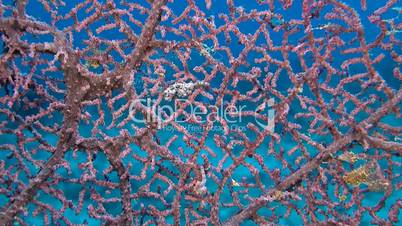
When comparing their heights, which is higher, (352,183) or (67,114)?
(67,114)

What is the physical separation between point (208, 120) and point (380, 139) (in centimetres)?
138

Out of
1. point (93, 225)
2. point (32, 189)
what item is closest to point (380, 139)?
point (32, 189)

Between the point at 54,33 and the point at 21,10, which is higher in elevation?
the point at 21,10

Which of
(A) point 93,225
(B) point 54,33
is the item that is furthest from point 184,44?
(A) point 93,225

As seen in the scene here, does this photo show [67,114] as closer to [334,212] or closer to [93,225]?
[334,212]

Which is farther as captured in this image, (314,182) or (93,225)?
(93,225)

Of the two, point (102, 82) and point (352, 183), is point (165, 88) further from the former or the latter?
point (352, 183)

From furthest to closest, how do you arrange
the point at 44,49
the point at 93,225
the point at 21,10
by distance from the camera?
the point at 93,225
the point at 21,10
the point at 44,49

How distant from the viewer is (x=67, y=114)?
10.0ft

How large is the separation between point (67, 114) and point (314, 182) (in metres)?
2.18

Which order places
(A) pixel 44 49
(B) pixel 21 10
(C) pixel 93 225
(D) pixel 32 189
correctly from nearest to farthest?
(A) pixel 44 49 < (B) pixel 21 10 < (D) pixel 32 189 < (C) pixel 93 225

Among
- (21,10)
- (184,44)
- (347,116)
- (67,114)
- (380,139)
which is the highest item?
(21,10)

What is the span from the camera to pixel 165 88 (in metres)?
3.01

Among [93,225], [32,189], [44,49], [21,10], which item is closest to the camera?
→ [44,49]
